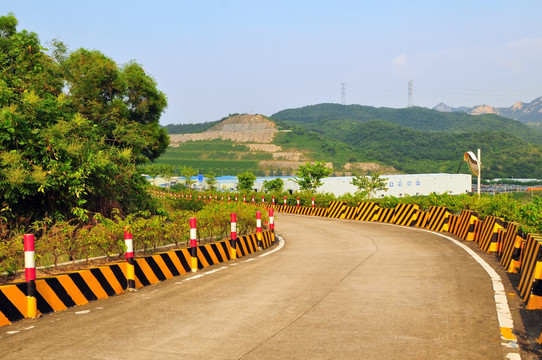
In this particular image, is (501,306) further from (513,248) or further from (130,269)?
(130,269)

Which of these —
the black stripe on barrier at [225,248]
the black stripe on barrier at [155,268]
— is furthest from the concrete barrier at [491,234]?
the black stripe on barrier at [155,268]

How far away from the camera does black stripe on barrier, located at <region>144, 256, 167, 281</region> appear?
9.84 m

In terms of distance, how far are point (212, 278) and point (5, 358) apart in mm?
5054

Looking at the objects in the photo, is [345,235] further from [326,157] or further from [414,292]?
[326,157]

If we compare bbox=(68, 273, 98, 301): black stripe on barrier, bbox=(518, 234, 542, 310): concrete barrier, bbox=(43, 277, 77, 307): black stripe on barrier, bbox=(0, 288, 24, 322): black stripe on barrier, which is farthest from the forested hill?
bbox=(0, 288, 24, 322): black stripe on barrier

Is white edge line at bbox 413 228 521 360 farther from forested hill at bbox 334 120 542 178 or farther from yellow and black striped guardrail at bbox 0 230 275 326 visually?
forested hill at bbox 334 120 542 178

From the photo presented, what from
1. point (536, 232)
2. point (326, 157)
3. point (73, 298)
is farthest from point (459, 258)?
point (326, 157)

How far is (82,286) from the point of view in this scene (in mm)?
8266

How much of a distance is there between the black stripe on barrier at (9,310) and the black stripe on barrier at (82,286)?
3.43ft

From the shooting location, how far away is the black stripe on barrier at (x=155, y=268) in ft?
32.3

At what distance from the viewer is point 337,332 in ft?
20.8

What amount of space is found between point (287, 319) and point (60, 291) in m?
3.54

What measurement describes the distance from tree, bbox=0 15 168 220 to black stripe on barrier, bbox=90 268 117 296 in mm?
5211

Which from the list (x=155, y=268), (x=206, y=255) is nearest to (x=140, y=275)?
(x=155, y=268)
